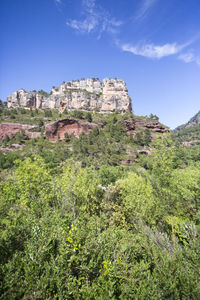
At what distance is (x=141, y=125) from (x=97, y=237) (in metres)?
86.3

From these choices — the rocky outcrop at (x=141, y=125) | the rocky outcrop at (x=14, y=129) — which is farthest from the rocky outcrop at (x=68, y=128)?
the rocky outcrop at (x=141, y=125)

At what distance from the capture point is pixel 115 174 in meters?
35.2

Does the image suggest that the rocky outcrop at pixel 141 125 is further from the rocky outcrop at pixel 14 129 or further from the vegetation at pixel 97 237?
the vegetation at pixel 97 237

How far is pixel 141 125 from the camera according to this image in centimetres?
8669

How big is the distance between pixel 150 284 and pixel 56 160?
48.7 m

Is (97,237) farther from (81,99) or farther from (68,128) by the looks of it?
(81,99)

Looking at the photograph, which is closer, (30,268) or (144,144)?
(30,268)

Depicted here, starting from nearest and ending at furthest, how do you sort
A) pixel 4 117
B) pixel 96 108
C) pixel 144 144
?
pixel 144 144, pixel 4 117, pixel 96 108

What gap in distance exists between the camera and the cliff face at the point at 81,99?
4793 inches

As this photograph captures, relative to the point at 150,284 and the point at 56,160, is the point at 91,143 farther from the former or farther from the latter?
the point at 150,284

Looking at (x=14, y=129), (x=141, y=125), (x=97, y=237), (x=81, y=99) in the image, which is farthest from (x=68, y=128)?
(x=97, y=237)

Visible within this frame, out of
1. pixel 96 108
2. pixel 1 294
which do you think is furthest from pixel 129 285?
pixel 96 108

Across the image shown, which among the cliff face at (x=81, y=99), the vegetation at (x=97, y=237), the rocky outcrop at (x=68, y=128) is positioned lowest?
the vegetation at (x=97, y=237)

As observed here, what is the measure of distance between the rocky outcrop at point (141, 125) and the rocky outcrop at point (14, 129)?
50.9m
